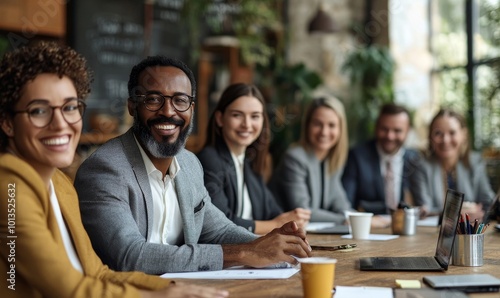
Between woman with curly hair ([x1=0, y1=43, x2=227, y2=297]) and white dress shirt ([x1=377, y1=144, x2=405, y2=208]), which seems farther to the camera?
white dress shirt ([x1=377, y1=144, x2=405, y2=208])

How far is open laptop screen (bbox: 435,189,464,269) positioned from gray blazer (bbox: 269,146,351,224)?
1.71 meters

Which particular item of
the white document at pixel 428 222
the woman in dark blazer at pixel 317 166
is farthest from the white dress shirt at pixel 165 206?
the woman in dark blazer at pixel 317 166

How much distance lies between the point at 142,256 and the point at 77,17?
4585 millimetres

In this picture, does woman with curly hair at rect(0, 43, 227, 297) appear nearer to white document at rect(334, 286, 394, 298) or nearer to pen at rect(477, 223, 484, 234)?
white document at rect(334, 286, 394, 298)

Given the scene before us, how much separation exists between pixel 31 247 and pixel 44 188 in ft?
0.44

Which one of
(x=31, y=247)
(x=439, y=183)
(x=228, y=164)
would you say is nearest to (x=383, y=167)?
(x=439, y=183)

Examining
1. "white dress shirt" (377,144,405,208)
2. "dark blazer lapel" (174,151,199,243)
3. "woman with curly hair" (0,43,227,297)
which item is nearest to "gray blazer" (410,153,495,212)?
"white dress shirt" (377,144,405,208)

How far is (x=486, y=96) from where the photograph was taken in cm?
567

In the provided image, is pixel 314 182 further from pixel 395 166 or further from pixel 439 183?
pixel 439 183

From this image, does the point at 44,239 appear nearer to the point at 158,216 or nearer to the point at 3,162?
the point at 3,162

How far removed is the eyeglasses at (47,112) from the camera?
150 cm

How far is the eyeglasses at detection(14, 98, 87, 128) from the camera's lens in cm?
150

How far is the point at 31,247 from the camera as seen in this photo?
1399 mm

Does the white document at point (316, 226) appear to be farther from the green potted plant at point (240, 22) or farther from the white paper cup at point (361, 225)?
the green potted plant at point (240, 22)
